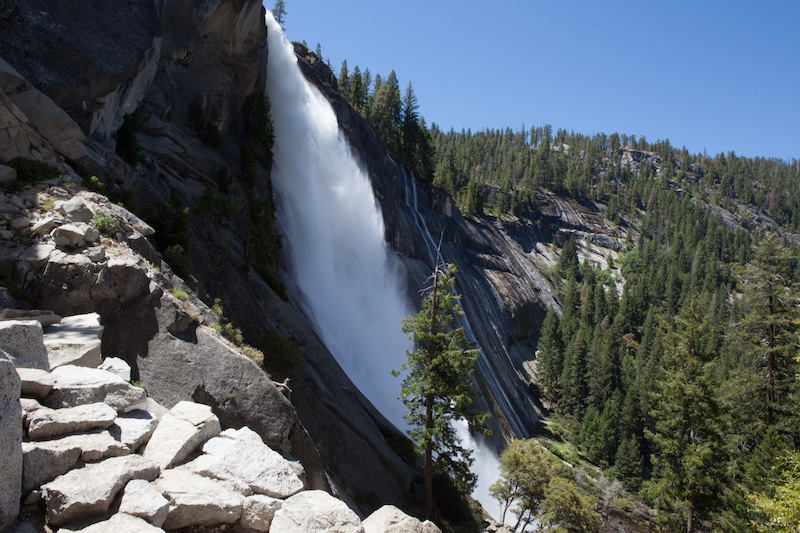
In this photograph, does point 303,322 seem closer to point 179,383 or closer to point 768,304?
point 179,383

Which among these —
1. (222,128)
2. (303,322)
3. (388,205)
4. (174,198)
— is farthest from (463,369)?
(388,205)

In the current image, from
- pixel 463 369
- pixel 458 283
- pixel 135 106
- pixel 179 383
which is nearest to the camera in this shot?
pixel 179 383

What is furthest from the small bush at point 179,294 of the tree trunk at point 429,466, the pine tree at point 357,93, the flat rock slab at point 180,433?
the pine tree at point 357,93

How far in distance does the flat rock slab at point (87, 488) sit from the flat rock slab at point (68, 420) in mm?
607

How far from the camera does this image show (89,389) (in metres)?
6.27

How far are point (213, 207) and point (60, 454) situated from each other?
14094mm

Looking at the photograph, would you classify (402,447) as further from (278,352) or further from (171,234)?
(171,234)

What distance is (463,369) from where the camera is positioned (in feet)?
58.3

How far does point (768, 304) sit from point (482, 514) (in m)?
15.9

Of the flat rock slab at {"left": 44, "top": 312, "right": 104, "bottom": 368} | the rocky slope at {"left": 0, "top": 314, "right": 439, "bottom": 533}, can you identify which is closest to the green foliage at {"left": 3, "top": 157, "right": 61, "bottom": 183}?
the flat rock slab at {"left": 44, "top": 312, "right": 104, "bottom": 368}

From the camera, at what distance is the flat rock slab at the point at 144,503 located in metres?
5.01

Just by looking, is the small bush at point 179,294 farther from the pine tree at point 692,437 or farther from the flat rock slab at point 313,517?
the pine tree at point 692,437

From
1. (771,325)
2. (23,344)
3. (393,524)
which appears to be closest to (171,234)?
(23,344)

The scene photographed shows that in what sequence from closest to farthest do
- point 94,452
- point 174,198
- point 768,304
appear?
1. point 94,452
2. point 174,198
3. point 768,304
